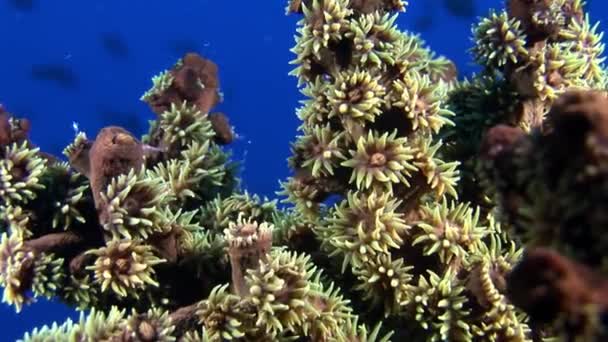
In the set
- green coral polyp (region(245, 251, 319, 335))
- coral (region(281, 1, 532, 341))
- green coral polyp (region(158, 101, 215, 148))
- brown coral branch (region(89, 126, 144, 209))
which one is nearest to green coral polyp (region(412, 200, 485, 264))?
coral (region(281, 1, 532, 341))

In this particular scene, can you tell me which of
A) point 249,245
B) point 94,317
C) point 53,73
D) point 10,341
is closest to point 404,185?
point 249,245

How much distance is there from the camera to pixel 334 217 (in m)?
3.16

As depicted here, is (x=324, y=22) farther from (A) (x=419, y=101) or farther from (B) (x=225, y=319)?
(B) (x=225, y=319)

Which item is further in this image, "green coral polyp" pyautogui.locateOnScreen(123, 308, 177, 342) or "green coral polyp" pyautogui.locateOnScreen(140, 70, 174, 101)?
"green coral polyp" pyautogui.locateOnScreen(140, 70, 174, 101)

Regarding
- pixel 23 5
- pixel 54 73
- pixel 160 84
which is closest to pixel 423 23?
pixel 54 73

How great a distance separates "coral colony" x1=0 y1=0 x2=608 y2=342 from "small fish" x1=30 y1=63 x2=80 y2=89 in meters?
9.43

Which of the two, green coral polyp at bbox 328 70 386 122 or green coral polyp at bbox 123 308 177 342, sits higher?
green coral polyp at bbox 328 70 386 122

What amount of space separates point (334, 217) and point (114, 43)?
10483mm

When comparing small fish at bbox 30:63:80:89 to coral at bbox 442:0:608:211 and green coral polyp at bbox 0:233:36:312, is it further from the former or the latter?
coral at bbox 442:0:608:211

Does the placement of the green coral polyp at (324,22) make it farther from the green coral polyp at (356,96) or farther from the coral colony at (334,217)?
the green coral polyp at (356,96)

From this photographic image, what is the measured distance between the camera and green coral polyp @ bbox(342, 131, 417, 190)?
2.98 m

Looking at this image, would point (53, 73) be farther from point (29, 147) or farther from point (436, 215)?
point (436, 215)

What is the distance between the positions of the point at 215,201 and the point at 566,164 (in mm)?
2705

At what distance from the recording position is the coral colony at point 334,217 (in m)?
2.80
